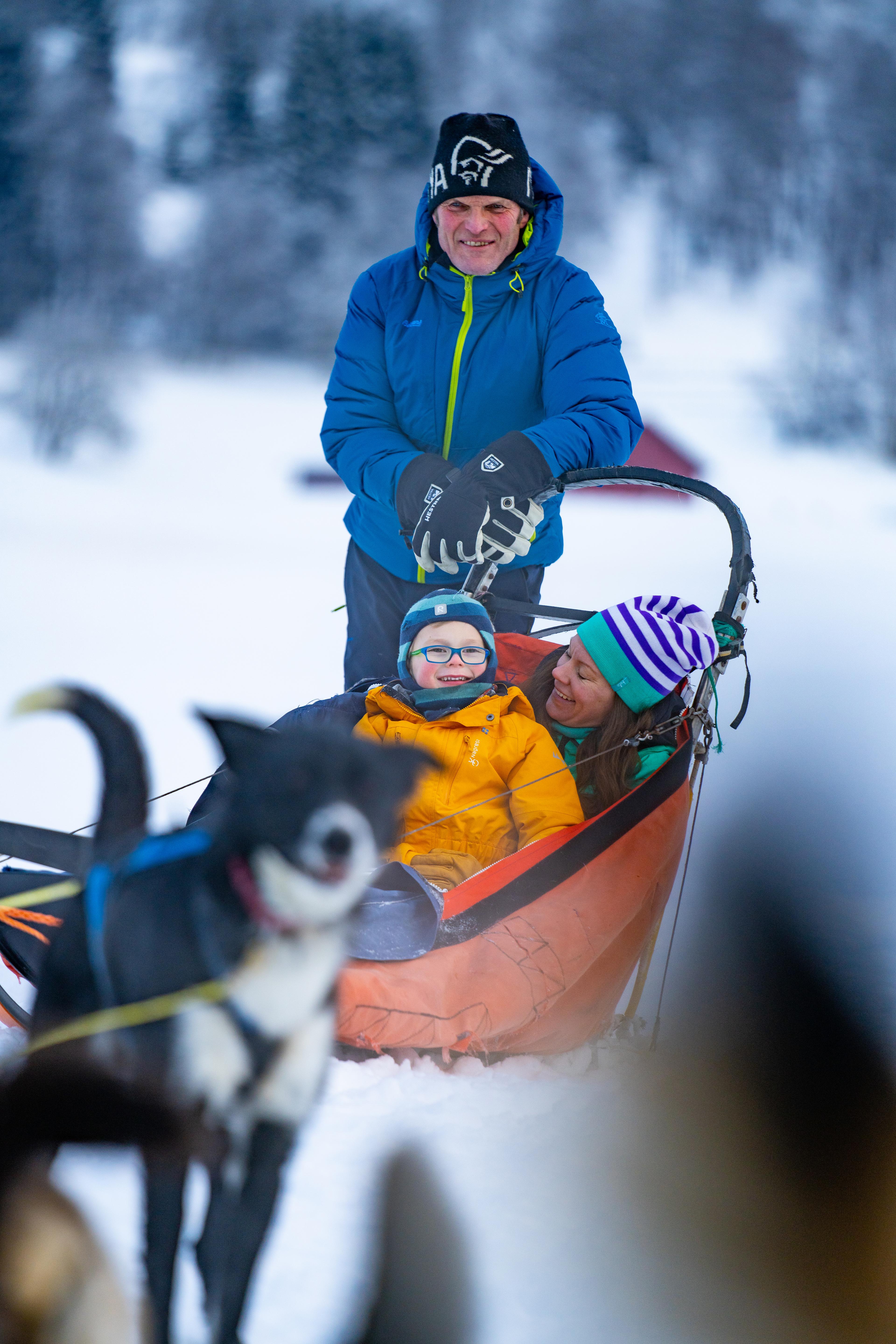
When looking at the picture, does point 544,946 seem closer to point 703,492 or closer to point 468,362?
point 703,492

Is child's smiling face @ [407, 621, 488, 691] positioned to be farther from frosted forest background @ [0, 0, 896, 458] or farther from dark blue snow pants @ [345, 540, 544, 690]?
frosted forest background @ [0, 0, 896, 458]

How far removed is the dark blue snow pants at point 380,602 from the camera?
5.65 feet

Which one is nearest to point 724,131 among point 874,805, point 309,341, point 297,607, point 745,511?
point 309,341

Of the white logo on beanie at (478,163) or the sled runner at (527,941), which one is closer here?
the sled runner at (527,941)

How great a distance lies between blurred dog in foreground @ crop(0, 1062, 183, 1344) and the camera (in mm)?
450

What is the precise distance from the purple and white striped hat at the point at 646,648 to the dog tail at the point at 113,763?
0.97m

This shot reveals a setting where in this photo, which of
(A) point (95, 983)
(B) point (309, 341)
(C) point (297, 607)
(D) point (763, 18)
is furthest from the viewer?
(D) point (763, 18)

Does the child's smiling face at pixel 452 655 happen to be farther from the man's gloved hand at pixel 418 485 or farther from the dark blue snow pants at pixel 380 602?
the dark blue snow pants at pixel 380 602

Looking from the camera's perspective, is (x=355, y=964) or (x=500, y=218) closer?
(x=355, y=964)

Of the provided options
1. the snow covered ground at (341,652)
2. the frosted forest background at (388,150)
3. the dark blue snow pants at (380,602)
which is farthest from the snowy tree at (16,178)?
the dark blue snow pants at (380,602)

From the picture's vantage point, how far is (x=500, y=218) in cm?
146

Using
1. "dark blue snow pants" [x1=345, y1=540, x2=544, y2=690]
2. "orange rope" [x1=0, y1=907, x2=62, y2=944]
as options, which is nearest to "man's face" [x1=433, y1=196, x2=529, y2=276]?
"dark blue snow pants" [x1=345, y1=540, x2=544, y2=690]

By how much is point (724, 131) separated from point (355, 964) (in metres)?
23.2

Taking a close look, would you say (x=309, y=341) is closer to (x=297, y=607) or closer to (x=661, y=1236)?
(x=297, y=607)
